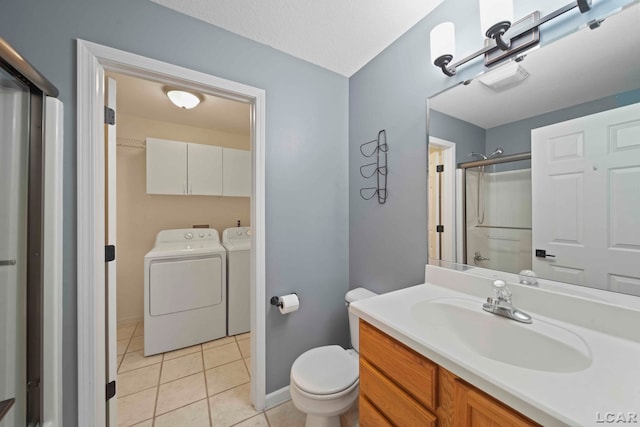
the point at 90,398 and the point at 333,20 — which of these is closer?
the point at 90,398

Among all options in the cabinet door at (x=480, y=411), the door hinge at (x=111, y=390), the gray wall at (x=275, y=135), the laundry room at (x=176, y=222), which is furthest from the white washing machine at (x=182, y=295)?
the cabinet door at (x=480, y=411)

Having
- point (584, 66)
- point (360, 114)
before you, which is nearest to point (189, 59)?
point (360, 114)

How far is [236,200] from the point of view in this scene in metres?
3.20

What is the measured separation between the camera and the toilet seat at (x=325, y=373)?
117 cm

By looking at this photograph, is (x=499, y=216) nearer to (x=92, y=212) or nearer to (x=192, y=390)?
(x=92, y=212)

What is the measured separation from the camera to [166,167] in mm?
2504

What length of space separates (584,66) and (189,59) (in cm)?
184

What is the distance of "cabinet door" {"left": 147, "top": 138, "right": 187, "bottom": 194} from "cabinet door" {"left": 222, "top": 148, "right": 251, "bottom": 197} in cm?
43

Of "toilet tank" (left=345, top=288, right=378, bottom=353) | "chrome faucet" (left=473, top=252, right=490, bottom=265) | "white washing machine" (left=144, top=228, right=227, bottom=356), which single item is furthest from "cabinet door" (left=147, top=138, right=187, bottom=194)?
"chrome faucet" (left=473, top=252, right=490, bottom=265)

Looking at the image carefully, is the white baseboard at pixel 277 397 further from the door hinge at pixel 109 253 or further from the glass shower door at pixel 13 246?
the door hinge at pixel 109 253

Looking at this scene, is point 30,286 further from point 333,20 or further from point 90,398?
point 333,20

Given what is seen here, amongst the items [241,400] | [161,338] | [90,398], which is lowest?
[241,400]

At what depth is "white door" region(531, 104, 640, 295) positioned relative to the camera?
0.75 metres

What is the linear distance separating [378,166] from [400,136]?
9.8 inches
